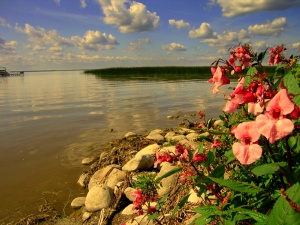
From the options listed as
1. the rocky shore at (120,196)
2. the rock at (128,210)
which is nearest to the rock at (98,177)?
the rocky shore at (120,196)

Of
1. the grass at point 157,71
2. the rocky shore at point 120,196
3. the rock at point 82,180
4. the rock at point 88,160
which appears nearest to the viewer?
the rocky shore at point 120,196

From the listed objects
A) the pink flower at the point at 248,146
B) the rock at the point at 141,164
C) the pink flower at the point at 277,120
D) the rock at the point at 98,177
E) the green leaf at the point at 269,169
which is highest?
the pink flower at the point at 277,120

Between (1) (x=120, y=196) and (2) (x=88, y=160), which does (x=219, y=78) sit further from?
(2) (x=88, y=160)

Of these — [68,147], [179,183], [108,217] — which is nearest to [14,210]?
[108,217]

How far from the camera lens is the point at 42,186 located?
5828 mm

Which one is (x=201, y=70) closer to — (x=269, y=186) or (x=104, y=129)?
(x=104, y=129)

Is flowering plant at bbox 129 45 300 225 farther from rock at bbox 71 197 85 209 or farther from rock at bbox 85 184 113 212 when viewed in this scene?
rock at bbox 71 197 85 209

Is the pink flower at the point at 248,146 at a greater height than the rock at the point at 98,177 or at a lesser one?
greater

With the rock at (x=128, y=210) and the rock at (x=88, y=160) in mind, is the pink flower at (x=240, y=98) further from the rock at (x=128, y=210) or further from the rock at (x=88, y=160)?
the rock at (x=88, y=160)

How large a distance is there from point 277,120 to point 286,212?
310mm

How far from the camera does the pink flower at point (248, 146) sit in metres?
1.04

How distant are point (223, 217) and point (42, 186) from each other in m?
5.17

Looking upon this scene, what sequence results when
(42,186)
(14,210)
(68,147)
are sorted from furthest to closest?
(68,147) < (42,186) < (14,210)

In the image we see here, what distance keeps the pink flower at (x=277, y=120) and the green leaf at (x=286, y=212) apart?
0.18 m
